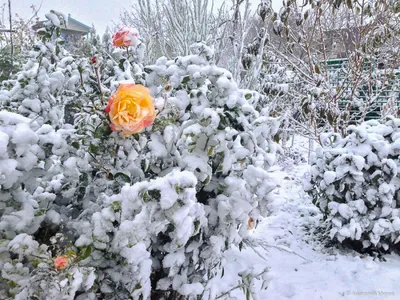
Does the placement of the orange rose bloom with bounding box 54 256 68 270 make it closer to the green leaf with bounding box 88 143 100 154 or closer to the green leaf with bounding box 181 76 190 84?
the green leaf with bounding box 88 143 100 154

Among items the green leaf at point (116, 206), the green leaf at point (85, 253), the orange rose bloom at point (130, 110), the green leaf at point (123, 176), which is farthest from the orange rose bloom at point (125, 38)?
the green leaf at point (85, 253)

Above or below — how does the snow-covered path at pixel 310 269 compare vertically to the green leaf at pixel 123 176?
below

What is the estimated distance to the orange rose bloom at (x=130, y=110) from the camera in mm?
897

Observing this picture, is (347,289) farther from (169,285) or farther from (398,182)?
(169,285)

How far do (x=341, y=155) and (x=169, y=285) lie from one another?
78.6 inches

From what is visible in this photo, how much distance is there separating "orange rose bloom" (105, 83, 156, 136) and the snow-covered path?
1.11m

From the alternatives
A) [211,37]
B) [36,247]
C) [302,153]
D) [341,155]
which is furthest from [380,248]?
[302,153]

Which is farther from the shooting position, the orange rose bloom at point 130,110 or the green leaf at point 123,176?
the green leaf at point 123,176

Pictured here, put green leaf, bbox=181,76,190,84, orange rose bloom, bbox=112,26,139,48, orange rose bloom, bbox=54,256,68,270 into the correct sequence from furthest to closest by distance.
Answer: orange rose bloom, bbox=112,26,139,48 < green leaf, bbox=181,76,190,84 < orange rose bloom, bbox=54,256,68,270

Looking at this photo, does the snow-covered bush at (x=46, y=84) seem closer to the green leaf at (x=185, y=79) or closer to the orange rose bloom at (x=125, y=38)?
the orange rose bloom at (x=125, y=38)

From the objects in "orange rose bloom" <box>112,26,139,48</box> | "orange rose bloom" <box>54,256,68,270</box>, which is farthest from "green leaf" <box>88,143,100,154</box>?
"orange rose bloom" <box>112,26,139,48</box>

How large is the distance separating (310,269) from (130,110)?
2120 millimetres

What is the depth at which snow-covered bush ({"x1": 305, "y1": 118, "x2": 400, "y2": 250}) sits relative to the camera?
2.46m

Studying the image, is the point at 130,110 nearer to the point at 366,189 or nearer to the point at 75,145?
the point at 75,145
